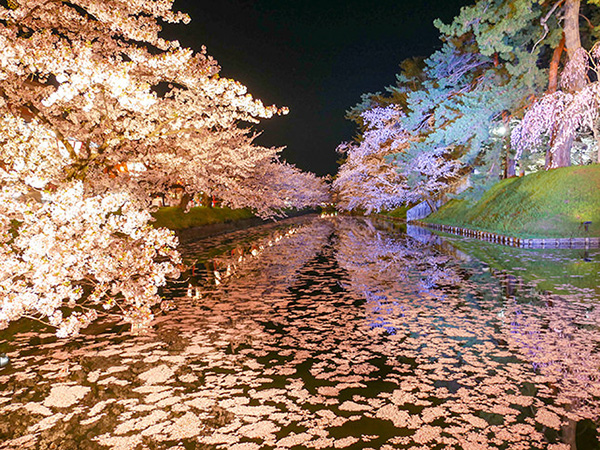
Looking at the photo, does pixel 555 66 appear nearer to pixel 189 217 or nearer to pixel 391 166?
pixel 391 166

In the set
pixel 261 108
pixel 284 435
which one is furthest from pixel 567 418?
pixel 261 108

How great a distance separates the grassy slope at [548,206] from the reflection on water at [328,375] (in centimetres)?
1189

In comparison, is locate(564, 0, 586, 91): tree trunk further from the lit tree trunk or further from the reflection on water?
the reflection on water

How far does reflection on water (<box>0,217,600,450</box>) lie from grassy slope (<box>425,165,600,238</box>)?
11.9m

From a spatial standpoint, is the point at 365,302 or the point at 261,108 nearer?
the point at 365,302

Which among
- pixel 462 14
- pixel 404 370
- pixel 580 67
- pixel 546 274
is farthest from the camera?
pixel 462 14

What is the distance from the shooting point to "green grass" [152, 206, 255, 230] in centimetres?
3112

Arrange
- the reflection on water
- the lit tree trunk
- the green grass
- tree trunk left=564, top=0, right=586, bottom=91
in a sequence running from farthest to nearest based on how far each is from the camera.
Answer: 1. the green grass
2. tree trunk left=564, top=0, right=586, bottom=91
3. the lit tree trunk
4. the reflection on water

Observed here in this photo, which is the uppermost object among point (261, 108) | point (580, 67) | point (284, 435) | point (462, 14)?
point (462, 14)

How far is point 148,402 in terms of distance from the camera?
4730 mm

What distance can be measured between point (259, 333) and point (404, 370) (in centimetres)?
267

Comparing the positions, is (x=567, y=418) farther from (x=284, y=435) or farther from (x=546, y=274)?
(x=546, y=274)

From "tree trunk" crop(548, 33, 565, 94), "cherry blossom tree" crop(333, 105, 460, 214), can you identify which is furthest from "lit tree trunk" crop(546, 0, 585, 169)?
"cherry blossom tree" crop(333, 105, 460, 214)

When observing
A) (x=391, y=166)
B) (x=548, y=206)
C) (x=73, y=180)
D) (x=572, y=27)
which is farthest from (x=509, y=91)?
(x=73, y=180)
